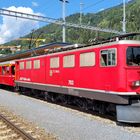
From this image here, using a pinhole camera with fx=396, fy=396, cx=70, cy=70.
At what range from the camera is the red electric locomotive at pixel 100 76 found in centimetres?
1374

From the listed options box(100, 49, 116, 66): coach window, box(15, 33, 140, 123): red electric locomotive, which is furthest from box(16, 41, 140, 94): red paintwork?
box(100, 49, 116, 66): coach window

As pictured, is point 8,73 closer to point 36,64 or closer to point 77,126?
point 36,64

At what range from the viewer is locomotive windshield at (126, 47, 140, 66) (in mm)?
13977

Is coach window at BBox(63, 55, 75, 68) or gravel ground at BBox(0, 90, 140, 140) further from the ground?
coach window at BBox(63, 55, 75, 68)

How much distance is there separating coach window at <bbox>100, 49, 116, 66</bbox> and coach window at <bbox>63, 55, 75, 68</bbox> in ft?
10.7

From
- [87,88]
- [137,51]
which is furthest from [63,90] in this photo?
[137,51]

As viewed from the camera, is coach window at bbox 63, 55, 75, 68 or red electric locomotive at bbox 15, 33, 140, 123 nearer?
red electric locomotive at bbox 15, 33, 140, 123

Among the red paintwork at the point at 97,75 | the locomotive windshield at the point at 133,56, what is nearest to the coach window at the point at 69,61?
the red paintwork at the point at 97,75

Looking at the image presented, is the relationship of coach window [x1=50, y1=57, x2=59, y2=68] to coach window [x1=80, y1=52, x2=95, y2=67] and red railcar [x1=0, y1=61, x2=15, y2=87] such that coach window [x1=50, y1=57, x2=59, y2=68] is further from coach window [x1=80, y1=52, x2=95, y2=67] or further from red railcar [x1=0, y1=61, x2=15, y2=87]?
red railcar [x1=0, y1=61, x2=15, y2=87]

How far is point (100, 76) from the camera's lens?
1532 cm

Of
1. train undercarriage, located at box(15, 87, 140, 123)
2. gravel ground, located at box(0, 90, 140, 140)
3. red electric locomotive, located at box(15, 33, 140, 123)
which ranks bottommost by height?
gravel ground, located at box(0, 90, 140, 140)

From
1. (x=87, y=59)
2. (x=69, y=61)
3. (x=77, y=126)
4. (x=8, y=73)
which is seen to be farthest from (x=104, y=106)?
(x=8, y=73)

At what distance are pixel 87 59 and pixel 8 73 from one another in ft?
66.4

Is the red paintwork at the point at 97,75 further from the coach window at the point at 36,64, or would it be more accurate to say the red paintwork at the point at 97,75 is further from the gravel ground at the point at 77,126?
the coach window at the point at 36,64
